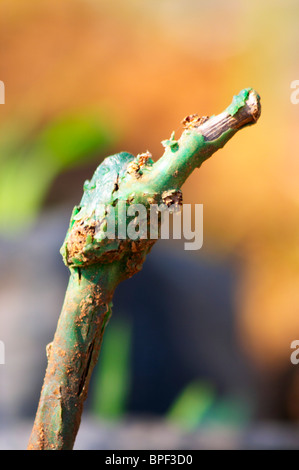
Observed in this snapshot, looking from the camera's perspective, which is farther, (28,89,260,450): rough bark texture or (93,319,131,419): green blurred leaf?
(93,319,131,419): green blurred leaf

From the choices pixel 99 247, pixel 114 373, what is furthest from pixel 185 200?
pixel 99 247

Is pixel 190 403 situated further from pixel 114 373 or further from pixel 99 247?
pixel 99 247

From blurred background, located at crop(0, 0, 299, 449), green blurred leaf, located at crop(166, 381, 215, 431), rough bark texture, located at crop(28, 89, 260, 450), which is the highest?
blurred background, located at crop(0, 0, 299, 449)

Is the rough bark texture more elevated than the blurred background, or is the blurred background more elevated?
the blurred background

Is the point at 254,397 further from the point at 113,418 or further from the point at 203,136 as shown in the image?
the point at 203,136

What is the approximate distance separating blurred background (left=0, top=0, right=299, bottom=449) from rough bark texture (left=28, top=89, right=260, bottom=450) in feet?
4.24

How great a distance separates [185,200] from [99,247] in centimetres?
136

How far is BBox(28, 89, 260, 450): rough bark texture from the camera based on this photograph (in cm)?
45

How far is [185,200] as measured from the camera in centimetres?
180

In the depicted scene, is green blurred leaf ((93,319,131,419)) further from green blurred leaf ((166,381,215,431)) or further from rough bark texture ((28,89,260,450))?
rough bark texture ((28,89,260,450))

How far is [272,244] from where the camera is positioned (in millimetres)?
1795

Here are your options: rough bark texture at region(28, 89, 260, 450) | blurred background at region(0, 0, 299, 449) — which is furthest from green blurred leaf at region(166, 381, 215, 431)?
rough bark texture at region(28, 89, 260, 450)

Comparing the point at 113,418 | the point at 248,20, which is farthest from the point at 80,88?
the point at 113,418

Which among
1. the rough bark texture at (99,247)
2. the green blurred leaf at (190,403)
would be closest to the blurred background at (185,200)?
the green blurred leaf at (190,403)
